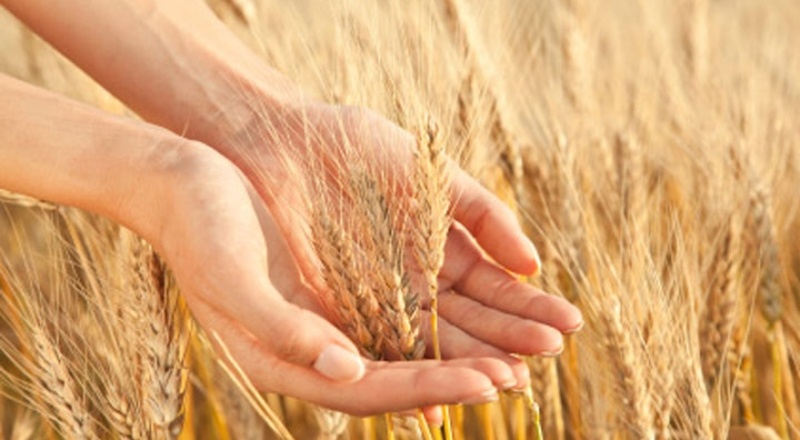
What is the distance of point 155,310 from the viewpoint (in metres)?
1.38

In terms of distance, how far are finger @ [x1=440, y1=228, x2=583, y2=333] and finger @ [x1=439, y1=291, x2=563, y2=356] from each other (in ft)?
0.07

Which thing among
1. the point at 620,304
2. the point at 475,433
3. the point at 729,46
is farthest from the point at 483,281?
the point at 729,46

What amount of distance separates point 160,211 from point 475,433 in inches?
45.1

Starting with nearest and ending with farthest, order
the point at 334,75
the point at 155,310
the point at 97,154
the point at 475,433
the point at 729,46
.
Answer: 1. the point at 155,310
2. the point at 97,154
3. the point at 334,75
4. the point at 475,433
5. the point at 729,46

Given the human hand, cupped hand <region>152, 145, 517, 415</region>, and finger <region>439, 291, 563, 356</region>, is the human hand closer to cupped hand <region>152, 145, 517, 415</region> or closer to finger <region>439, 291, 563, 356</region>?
cupped hand <region>152, 145, 517, 415</region>

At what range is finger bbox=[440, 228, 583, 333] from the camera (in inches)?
56.9

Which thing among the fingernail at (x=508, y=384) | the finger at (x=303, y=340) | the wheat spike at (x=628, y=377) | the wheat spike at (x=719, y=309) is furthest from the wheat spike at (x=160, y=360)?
the wheat spike at (x=719, y=309)

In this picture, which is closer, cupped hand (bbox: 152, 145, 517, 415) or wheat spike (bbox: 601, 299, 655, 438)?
cupped hand (bbox: 152, 145, 517, 415)

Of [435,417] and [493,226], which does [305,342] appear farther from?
[493,226]

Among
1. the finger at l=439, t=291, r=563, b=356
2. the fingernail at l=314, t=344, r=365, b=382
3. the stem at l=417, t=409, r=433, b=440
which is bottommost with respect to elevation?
the stem at l=417, t=409, r=433, b=440

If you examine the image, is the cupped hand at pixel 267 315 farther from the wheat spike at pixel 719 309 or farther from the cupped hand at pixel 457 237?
the wheat spike at pixel 719 309

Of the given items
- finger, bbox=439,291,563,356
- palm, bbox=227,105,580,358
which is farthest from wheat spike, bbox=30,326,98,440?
finger, bbox=439,291,563,356

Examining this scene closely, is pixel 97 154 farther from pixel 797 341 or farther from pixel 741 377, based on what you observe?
pixel 797 341

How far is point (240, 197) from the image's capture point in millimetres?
1445
